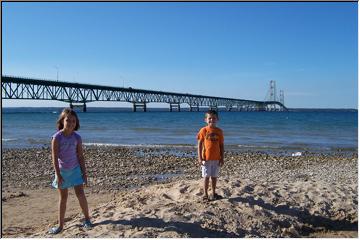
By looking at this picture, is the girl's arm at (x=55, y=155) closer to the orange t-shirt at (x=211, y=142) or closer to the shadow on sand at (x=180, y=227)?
the shadow on sand at (x=180, y=227)

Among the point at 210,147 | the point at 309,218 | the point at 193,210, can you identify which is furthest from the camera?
the point at 210,147

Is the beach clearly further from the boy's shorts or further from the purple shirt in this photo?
the purple shirt

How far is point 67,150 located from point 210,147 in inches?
92.8

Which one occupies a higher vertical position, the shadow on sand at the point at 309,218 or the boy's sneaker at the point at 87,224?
the boy's sneaker at the point at 87,224

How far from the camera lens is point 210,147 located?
21.9 ft

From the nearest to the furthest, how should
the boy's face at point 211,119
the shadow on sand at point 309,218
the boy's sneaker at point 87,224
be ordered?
the boy's sneaker at point 87,224 < the shadow on sand at point 309,218 < the boy's face at point 211,119

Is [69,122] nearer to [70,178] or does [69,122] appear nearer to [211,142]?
[70,178]

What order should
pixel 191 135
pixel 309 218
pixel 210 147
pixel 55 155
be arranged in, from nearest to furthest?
pixel 55 155, pixel 309 218, pixel 210 147, pixel 191 135

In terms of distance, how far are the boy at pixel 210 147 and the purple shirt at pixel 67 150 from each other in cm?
216

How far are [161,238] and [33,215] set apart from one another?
120 inches

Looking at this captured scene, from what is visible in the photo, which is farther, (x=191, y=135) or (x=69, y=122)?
(x=191, y=135)

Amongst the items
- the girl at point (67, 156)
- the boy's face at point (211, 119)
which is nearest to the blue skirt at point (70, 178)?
the girl at point (67, 156)

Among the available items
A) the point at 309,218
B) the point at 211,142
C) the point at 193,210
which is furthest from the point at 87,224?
the point at 309,218

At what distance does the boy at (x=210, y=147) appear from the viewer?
6676 millimetres
